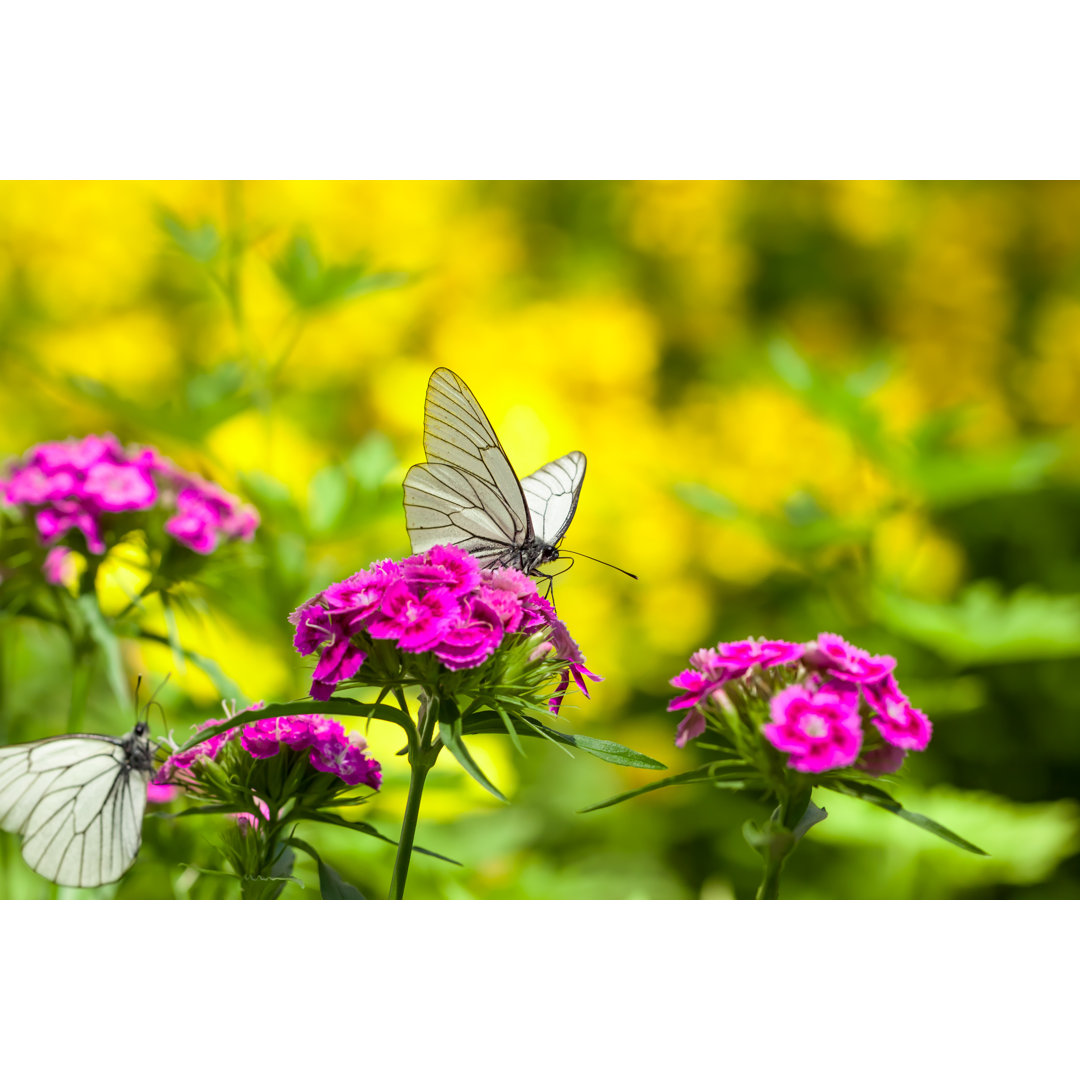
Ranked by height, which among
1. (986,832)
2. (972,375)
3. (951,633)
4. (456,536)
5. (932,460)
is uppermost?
(972,375)

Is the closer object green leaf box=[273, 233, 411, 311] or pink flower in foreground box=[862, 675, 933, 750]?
pink flower in foreground box=[862, 675, 933, 750]

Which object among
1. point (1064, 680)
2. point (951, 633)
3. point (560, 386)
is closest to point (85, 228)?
point (560, 386)

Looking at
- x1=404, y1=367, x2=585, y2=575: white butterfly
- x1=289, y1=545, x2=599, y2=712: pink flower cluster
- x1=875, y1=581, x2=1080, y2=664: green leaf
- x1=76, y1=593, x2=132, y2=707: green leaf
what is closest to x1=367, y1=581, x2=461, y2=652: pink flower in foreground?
x1=289, y1=545, x2=599, y2=712: pink flower cluster

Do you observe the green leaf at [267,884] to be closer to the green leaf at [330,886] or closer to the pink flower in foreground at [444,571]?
the green leaf at [330,886]

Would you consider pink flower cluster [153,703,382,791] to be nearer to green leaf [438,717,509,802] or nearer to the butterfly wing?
green leaf [438,717,509,802]

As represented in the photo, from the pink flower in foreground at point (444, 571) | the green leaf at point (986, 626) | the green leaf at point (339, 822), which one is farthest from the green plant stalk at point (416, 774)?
the green leaf at point (986, 626)

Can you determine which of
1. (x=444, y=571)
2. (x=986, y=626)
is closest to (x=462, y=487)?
(x=444, y=571)

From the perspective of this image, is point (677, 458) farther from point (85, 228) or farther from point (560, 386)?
point (85, 228)
